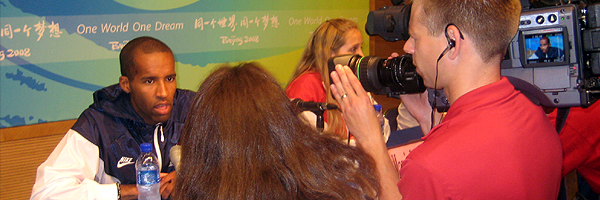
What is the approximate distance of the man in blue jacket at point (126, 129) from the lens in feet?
5.21

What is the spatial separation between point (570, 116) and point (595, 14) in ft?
2.55

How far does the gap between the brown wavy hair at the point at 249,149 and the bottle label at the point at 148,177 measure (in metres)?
0.80

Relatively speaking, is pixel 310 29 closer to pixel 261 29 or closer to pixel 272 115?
pixel 261 29

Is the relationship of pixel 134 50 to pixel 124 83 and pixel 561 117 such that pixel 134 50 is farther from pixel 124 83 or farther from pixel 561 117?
pixel 561 117

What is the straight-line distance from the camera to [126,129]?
1741mm

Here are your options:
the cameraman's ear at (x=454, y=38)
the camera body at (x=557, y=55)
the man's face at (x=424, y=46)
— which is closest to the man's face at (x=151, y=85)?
the man's face at (x=424, y=46)

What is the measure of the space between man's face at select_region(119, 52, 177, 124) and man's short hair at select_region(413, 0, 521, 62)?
3.81 ft

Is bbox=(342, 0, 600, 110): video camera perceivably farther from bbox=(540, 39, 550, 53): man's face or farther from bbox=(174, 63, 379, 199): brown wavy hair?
bbox=(174, 63, 379, 199): brown wavy hair

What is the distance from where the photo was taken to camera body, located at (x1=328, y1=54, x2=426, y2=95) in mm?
1373

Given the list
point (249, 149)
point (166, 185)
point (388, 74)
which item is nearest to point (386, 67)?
point (388, 74)

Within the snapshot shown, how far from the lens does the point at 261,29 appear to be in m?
3.23

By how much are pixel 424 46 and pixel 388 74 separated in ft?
1.15

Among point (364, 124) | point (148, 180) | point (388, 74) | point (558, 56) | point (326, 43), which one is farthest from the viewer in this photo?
point (326, 43)

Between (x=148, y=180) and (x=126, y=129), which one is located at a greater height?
(x=126, y=129)
